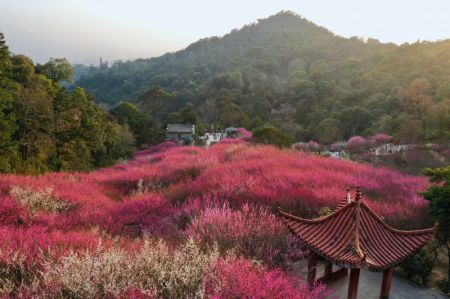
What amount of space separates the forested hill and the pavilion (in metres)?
24.7

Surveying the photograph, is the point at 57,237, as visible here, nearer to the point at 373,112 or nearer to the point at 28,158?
the point at 28,158

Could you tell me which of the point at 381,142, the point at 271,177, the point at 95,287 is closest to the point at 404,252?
the point at 95,287

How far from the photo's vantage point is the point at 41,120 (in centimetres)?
2111

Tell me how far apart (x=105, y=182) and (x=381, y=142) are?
2634 cm

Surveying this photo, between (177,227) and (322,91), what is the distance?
53.5 m

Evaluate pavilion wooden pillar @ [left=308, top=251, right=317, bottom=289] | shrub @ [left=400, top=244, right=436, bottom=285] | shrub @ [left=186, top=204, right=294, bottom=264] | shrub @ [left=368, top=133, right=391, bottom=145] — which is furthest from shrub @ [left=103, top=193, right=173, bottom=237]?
shrub @ [left=368, top=133, right=391, bottom=145]

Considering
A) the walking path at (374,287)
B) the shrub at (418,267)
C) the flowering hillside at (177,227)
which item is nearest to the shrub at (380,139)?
the flowering hillside at (177,227)

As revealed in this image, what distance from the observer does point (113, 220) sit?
32.1 feet

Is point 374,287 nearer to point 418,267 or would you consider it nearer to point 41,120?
point 418,267

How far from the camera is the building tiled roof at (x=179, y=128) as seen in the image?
1941 inches

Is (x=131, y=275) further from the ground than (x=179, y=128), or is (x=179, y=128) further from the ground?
(x=131, y=275)

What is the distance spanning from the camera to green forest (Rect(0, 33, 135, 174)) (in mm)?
18938

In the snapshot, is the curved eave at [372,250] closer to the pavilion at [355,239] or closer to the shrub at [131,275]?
the pavilion at [355,239]

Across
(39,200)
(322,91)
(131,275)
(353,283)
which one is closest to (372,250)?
(353,283)
